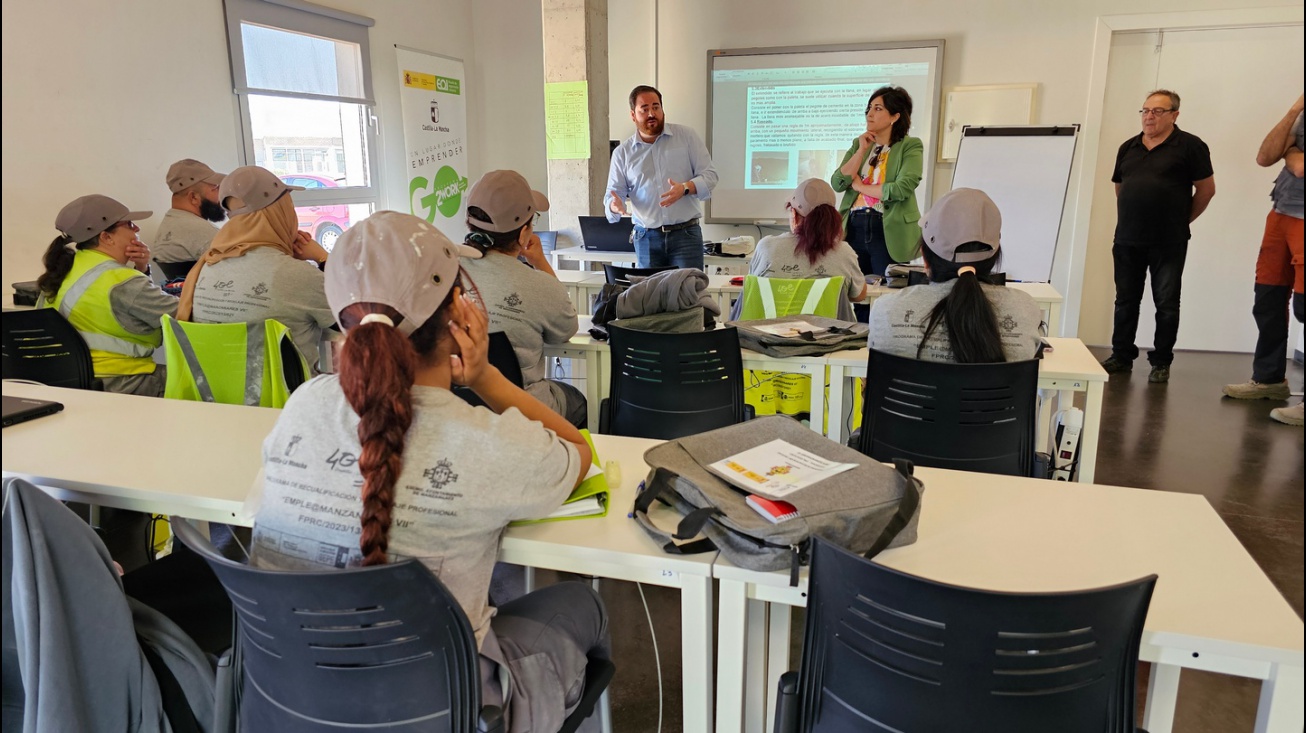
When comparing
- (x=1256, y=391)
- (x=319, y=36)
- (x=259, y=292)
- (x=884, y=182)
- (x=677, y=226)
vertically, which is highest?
(x=319, y=36)

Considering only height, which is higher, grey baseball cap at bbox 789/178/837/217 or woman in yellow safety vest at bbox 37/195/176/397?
grey baseball cap at bbox 789/178/837/217

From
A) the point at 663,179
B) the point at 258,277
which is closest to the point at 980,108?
the point at 663,179

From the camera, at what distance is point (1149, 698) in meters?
1.44

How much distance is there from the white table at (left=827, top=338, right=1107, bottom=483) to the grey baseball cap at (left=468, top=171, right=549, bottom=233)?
1029mm

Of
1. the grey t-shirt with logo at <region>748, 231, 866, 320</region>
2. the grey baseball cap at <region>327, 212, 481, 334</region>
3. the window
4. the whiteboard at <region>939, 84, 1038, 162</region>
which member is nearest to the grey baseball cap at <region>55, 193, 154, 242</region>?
the grey baseball cap at <region>327, 212, 481, 334</region>

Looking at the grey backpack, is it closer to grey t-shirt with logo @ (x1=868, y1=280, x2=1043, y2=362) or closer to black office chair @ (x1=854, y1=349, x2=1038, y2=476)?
black office chair @ (x1=854, y1=349, x2=1038, y2=476)

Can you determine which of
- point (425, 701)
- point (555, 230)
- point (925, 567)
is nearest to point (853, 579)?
point (925, 567)

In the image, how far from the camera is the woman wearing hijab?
105 inches

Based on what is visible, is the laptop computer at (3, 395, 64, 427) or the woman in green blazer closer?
the laptop computer at (3, 395, 64, 427)

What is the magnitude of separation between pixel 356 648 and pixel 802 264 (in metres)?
2.77

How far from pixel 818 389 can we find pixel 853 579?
1.76m

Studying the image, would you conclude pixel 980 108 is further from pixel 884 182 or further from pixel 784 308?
pixel 784 308

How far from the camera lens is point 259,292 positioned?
2.68 metres

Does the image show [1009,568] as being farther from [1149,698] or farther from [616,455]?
[616,455]
